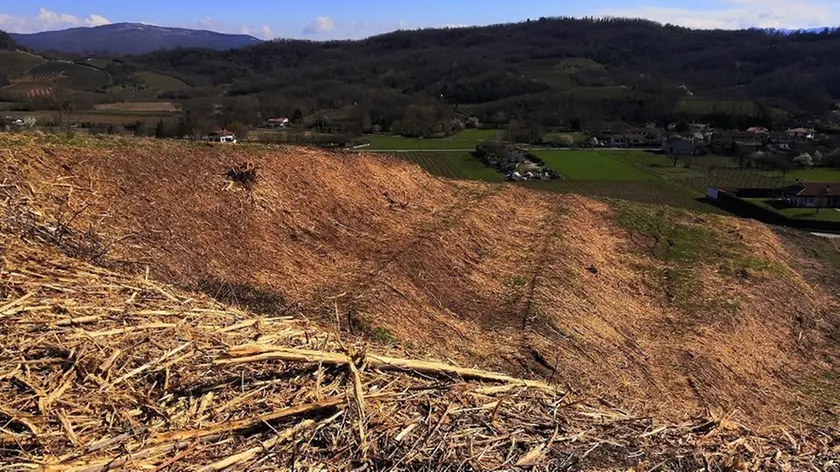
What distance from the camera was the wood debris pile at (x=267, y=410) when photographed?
3.11m

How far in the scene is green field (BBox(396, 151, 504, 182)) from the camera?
42.4m

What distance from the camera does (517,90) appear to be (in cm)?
9544

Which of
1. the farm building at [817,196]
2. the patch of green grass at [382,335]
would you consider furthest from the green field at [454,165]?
the patch of green grass at [382,335]

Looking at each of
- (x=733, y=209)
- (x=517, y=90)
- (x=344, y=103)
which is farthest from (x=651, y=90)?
(x=733, y=209)

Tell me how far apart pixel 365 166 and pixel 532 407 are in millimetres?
10125

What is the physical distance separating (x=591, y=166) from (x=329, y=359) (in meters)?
47.8

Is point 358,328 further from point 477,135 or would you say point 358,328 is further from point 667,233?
point 477,135

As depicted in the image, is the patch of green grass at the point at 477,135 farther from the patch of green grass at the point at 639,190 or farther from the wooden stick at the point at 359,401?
the wooden stick at the point at 359,401

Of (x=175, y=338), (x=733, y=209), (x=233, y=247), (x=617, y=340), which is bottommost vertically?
(x=733, y=209)

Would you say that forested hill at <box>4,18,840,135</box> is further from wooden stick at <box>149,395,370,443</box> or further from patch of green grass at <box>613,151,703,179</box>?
wooden stick at <box>149,395,370,443</box>

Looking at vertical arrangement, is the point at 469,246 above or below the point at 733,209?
above

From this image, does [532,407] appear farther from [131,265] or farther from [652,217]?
[652,217]

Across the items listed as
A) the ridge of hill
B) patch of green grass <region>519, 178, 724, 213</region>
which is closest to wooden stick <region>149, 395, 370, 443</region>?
the ridge of hill

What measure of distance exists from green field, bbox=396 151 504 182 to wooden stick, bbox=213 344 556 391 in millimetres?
36122
